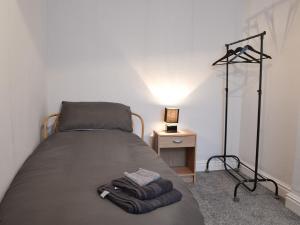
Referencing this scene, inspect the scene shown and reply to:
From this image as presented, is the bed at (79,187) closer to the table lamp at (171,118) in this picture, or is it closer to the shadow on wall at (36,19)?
the table lamp at (171,118)

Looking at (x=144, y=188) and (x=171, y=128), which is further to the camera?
(x=171, y=128)

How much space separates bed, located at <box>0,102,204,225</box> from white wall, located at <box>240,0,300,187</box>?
5.01 feet

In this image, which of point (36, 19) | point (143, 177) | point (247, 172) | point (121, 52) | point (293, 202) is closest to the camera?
point (143, 177)

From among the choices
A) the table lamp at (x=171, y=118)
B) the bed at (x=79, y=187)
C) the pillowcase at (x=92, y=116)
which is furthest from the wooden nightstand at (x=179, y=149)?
the bed at (x=79, y=187)

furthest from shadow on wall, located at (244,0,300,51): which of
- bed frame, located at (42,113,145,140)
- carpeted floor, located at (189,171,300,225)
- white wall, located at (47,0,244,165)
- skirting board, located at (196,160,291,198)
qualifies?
bed frame, located at (42,113,145,140)

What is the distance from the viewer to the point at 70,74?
2.97m

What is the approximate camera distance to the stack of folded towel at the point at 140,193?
3.65 feet

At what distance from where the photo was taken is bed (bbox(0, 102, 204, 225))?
1043 millimetres

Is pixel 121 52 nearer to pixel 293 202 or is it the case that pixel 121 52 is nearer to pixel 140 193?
pixel 140 193

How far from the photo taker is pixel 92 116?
8.87 feet

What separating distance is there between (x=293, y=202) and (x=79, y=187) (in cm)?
201

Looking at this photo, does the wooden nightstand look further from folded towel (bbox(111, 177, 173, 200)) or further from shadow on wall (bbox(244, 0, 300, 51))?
folded towel (bbox(111, 177, 173, 200))

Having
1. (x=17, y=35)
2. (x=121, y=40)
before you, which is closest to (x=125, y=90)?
(x=121, y=40)

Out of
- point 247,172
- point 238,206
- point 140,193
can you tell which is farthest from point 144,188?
point 247,172
